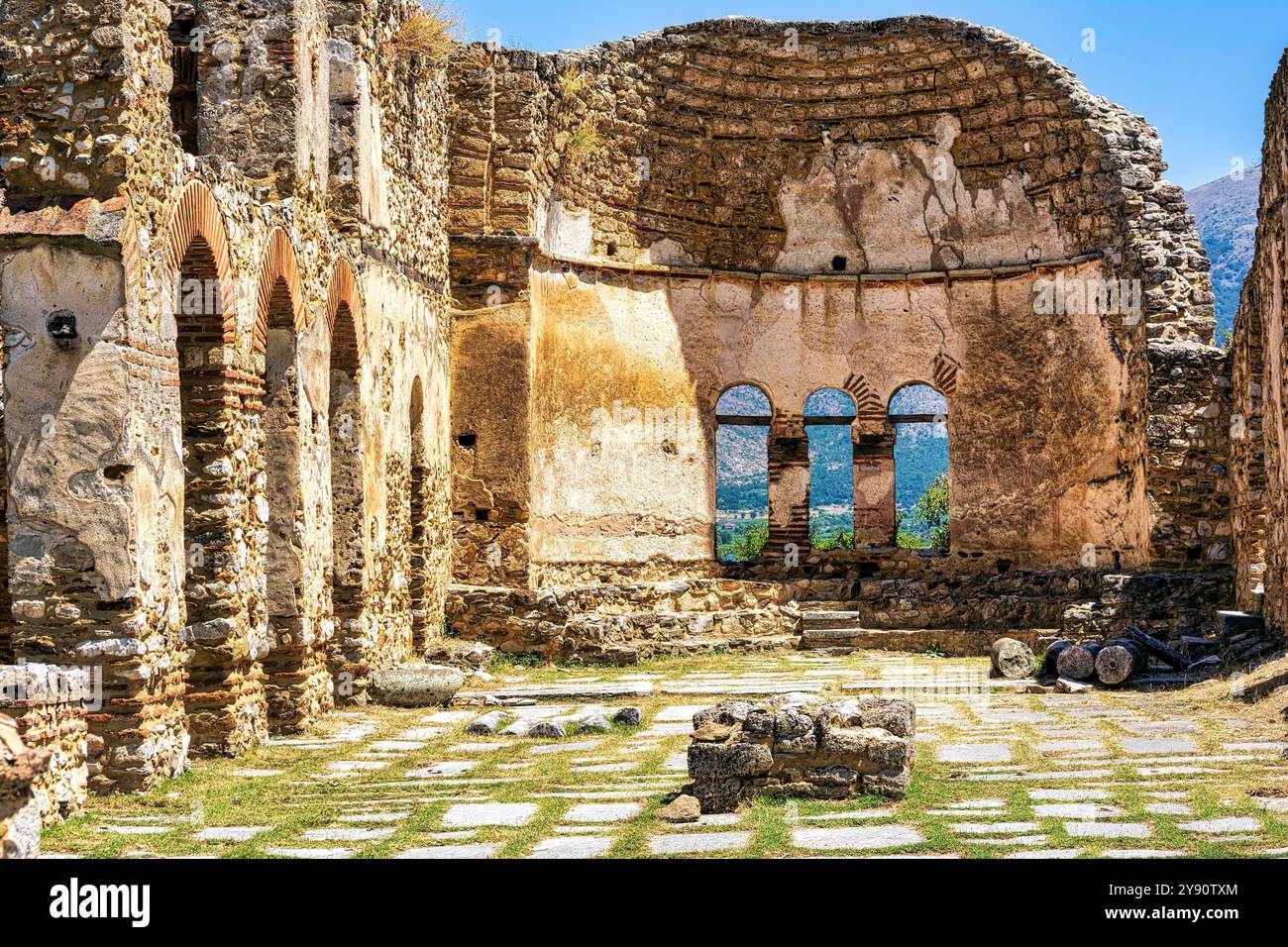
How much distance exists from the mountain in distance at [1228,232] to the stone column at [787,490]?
61.0m

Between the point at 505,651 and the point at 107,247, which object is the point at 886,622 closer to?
the point at 505,651

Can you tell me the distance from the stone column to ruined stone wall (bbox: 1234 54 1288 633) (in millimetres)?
6482

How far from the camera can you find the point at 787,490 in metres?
20.4

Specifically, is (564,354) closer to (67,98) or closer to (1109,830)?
(67,98)

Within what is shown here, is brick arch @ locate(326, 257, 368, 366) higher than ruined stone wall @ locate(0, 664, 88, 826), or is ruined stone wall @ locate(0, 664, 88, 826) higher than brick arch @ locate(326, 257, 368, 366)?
brick arch @ locate(326, 257, 368, 366)

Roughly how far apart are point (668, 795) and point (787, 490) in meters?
12.6

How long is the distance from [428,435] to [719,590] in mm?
4782

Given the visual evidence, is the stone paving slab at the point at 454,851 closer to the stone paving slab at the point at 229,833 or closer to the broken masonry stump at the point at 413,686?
the stone paving slab at the point at 229,833

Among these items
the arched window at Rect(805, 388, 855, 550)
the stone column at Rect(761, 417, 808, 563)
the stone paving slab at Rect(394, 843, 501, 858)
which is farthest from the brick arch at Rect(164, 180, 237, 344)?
the arched window at Rect(805, 388, 855, 550)

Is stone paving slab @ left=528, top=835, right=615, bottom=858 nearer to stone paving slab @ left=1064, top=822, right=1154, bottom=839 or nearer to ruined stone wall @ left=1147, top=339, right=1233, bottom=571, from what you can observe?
stone paving slab @ left=1064, top=822, right=1154, bottom=839

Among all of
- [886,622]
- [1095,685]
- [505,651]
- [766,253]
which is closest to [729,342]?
[766,253]

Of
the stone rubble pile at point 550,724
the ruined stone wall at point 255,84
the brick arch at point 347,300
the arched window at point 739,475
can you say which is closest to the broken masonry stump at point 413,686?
→ the stone rubble pile at point 550,724

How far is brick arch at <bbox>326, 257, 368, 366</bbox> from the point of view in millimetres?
12352

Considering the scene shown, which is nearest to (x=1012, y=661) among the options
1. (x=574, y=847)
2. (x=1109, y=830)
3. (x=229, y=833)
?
(x=1109, y=830)
